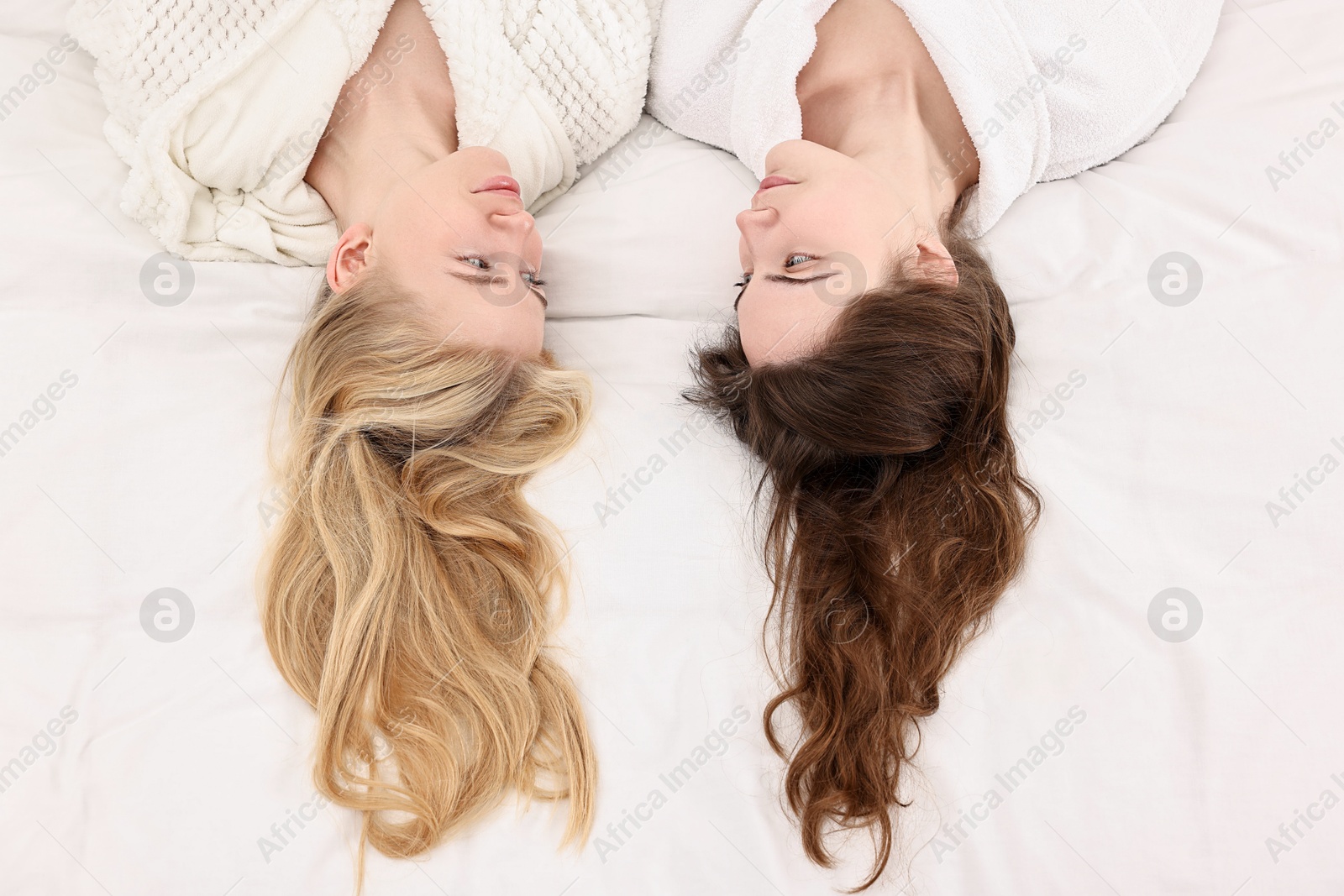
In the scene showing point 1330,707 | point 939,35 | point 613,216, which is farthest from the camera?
point 613,216

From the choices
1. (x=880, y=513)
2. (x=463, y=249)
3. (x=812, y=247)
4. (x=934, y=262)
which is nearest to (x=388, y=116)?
(x=463, y=249)

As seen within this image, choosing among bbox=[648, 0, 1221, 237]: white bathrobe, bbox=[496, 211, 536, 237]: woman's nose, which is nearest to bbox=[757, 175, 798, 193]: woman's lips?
bbox=[648, 0, 1221, 237]: white bathrobe

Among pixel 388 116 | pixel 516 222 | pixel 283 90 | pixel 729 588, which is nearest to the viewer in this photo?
pixel 729 588

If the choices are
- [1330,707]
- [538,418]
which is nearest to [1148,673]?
[1330,707]

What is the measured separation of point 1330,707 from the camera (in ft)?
4.09

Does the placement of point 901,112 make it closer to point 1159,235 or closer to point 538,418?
point 1159,235

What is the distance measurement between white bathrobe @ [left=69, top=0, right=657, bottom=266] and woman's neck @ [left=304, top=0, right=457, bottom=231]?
23mm

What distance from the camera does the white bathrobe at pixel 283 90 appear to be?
1.60 m

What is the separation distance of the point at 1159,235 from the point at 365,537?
1502mm

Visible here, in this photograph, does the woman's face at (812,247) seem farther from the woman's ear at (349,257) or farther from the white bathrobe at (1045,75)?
the woman's ear at (349,257)

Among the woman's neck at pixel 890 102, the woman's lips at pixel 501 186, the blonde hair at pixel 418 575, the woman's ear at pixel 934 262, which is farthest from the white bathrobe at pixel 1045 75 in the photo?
the blonde hair at pixel 418 575

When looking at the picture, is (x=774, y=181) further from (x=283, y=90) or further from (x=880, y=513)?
(x=283, y=90)

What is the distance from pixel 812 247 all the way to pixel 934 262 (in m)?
0.24

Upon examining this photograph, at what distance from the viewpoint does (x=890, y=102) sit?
1.75m
